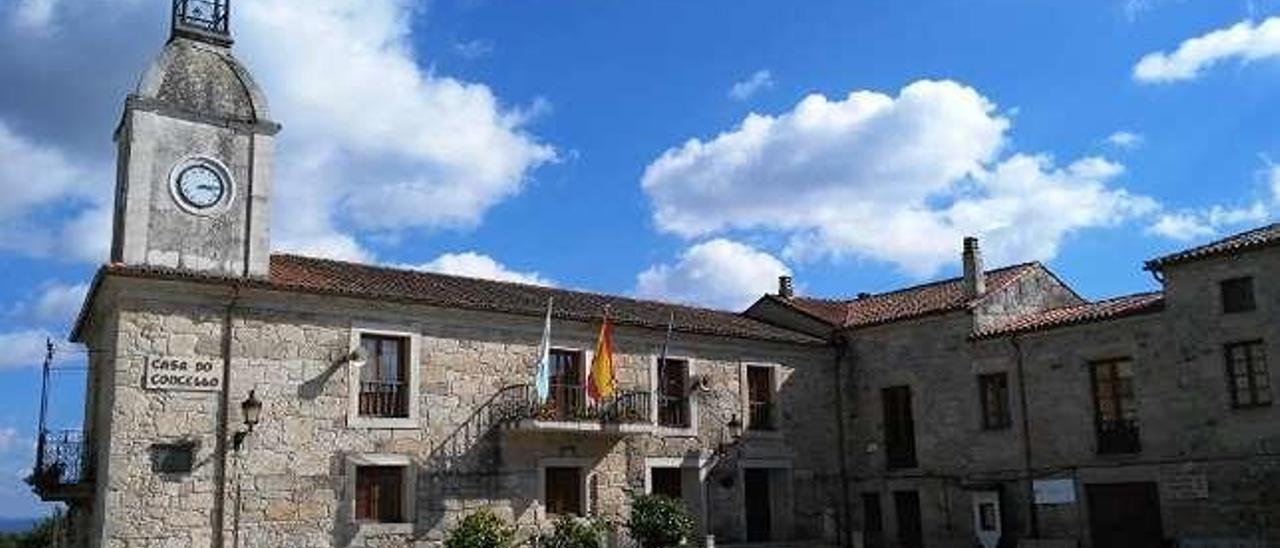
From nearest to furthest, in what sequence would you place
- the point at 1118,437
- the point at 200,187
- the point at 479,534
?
the point at 479,534, the point at 200,187, the point at 1118,437

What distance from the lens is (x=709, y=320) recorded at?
24781 mm

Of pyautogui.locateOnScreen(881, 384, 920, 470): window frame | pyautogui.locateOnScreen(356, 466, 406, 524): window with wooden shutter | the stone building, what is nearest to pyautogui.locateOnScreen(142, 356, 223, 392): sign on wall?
the stone building

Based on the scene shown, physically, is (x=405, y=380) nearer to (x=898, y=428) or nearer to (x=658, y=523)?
(x=658, y=523)

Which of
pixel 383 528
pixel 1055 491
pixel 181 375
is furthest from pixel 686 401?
pixel 181 375

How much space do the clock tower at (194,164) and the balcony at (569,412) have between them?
4852mm

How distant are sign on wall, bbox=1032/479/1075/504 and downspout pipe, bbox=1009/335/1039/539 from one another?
12 cm

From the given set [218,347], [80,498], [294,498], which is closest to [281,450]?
[294,498]

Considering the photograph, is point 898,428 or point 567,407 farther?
point 898,428

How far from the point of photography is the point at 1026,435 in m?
21.8

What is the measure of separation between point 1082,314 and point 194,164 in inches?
635

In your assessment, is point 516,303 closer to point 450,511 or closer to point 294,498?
point 450,511

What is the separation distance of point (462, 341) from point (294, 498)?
3965mm

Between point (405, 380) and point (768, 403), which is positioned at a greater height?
point (405, 380)

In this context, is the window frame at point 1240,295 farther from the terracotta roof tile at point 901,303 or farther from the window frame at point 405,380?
the window frame at point 405,380
